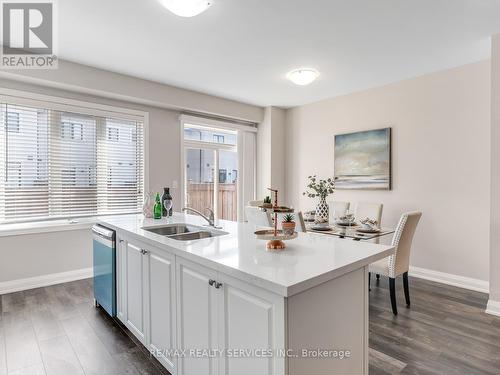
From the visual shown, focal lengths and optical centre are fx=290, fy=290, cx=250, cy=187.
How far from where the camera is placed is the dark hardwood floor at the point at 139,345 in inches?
78.3

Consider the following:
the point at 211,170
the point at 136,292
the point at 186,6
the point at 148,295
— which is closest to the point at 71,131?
the point at 211,170

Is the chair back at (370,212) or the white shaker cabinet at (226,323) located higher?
the chair back at (370,212)

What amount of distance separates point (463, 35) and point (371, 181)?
2.06 m

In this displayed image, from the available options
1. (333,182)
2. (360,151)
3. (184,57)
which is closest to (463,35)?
(360,151)

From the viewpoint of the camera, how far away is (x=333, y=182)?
15.8 feet

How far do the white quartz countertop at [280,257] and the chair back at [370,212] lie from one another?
2.14 m

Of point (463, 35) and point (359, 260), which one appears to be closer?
point (359, 260)

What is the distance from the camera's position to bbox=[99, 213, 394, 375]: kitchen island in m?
1.16

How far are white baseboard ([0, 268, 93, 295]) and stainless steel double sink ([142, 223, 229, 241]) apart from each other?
6.85 ft

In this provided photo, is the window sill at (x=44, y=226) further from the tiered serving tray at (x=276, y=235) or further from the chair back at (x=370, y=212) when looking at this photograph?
the chair back at (x=370, y=212)

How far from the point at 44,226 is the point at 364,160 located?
4425 millimetres

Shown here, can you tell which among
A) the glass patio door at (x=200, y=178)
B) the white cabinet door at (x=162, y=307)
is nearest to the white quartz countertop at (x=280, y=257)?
the white cabinet door at (x=162, y=307)

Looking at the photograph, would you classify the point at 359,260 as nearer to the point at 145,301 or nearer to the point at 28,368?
the point at 145,301

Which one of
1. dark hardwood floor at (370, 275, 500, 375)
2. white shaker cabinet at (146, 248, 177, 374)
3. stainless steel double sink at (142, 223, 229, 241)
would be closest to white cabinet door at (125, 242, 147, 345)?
white shaker cabinet at (146, 248, 177, 374)
